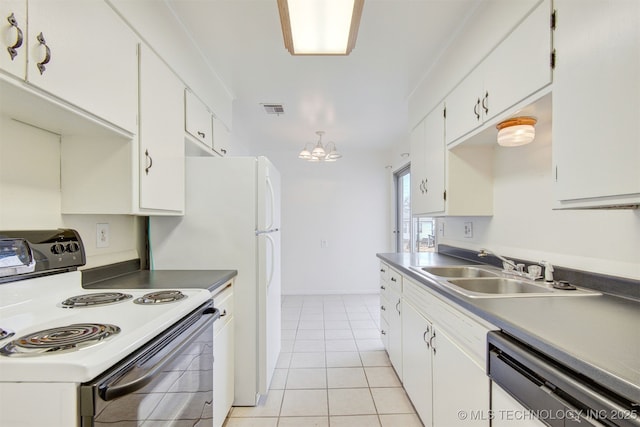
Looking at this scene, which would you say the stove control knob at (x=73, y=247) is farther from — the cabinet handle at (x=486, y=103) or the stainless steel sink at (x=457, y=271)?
the cabinet handle at (x=486, y=103)

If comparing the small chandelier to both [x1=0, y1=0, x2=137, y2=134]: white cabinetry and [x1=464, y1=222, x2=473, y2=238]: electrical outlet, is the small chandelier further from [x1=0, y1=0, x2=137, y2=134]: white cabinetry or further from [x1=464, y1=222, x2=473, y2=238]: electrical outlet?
[x1=0, y1=0, x2=137, y2=134]: white cabinetry

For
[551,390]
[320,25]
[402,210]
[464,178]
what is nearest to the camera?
[551,390]

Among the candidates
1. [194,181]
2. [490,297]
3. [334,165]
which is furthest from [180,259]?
[334,165]

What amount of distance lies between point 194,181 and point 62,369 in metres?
1.38

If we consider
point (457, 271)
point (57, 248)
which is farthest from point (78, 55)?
point (457, 271)

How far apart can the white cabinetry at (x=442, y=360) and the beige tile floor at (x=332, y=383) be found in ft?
0.80

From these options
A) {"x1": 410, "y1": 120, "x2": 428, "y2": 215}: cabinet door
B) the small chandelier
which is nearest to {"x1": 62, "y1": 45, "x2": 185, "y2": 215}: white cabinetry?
{"x1": 410, "y1": 120, "x2": 428, "y2": 215}: cabinet door

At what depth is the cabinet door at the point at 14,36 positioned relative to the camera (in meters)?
0.78

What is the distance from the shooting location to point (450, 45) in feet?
6.33

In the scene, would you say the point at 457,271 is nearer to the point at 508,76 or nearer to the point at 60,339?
the point at 508,76

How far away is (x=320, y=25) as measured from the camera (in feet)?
3.97

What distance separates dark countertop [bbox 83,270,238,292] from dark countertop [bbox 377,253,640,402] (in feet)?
4.14

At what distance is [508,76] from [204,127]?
201cm

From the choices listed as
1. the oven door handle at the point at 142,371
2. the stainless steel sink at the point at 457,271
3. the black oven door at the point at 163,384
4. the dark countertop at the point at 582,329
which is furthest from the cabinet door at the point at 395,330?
the oven door handle at the point at 142,371
